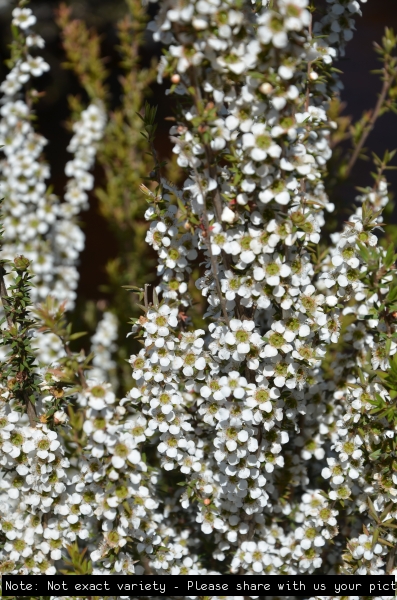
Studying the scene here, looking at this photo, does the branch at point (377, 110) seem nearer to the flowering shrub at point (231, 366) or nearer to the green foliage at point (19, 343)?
the flowering shrub at point (231, 366)

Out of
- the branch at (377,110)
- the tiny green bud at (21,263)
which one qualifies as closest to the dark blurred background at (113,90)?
the branch at (377,110)

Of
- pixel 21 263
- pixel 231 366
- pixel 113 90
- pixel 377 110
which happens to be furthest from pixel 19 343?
pixel 113 90

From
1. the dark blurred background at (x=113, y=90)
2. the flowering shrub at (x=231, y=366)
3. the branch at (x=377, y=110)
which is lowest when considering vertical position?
the flowering shrub at (x=231, y=366)

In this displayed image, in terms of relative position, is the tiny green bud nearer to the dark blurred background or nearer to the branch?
the branch

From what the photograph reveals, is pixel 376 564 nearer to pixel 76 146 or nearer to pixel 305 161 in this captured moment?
pixel 305 161

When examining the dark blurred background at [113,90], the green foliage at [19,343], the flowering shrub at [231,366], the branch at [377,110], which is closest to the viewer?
the flowering shrub at [231,366]

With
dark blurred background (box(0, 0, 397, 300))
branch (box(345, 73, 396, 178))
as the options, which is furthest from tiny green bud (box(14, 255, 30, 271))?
dark blurred background (box(0, 0, 397, 300))

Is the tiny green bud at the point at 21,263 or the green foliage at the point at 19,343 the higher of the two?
the tiny green bud at the point at 21,263
